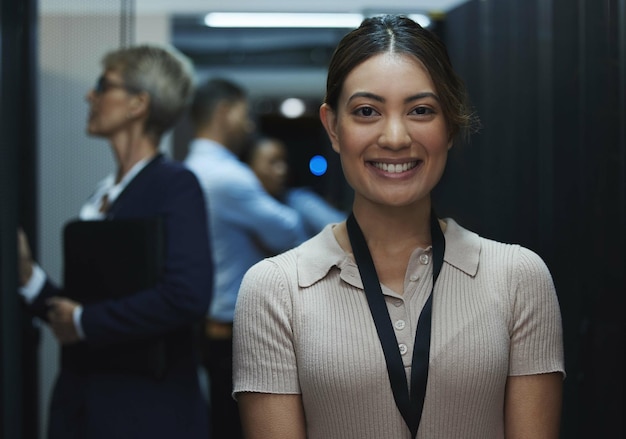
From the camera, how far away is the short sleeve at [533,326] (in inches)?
57.3

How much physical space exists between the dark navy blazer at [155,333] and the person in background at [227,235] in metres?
0.96

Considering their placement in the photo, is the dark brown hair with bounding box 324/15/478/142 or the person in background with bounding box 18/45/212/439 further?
the person in background with bounding box 18/45/212/439

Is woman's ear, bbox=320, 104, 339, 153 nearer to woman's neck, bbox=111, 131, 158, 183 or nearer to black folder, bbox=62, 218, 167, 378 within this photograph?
black folder, bbox=62, 218, 167, 378

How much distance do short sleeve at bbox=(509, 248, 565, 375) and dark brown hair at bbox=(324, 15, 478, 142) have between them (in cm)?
28

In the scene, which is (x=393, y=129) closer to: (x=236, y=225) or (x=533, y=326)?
(x=533, y=326)

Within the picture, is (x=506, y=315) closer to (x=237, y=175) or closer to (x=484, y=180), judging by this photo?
(x=484, y=180)

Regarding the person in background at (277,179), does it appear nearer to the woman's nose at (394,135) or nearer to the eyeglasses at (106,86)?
the eyeglasses at (106,86)

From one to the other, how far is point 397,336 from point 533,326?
233 millimetres

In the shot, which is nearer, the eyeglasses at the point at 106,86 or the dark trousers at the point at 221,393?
the eyeglasses at the point at 106,86

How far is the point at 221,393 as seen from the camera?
3.33 meters

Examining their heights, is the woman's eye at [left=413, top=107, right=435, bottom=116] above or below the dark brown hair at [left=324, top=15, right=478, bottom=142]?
below

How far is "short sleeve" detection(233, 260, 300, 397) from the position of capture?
145cm

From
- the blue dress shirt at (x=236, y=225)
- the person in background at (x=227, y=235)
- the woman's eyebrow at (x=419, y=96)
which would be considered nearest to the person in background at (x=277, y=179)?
the person in background at (x=227, y=235)

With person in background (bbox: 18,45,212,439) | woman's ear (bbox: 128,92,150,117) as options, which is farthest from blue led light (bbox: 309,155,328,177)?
person in background (bbox: 18,45,212,439)
